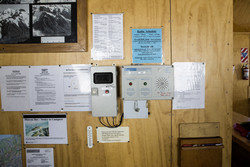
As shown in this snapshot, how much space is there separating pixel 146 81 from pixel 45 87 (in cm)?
88

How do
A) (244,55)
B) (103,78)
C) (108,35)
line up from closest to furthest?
(103,78)
(108,35)
(244,55)

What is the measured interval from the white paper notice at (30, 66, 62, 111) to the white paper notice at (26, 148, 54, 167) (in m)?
0.39

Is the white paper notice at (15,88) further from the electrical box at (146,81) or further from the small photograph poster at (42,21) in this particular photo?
the electrical box at (146,81)

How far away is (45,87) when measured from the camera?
1.16 meters

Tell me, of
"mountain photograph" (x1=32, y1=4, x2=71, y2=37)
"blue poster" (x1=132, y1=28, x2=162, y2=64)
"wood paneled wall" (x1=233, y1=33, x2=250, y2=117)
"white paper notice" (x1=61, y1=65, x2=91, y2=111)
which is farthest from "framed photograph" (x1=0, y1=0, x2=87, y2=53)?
"wood paneled wall" (x1=233, y1=33, x2=250, y2=117)

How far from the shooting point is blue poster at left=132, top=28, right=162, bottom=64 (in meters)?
1.14

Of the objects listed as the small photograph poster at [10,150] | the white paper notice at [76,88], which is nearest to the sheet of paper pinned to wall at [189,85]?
the white paper notice at [76,88]

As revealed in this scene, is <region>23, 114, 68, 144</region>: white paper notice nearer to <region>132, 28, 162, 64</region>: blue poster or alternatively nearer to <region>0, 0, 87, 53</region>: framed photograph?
<region>0, 0, 87, 53</region>: framed photograph

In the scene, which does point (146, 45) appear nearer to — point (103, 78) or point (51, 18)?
point (103, 78)

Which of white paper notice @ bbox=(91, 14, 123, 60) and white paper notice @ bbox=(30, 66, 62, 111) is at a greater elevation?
white paper notice @ bbox=(91, 14, 123, 60)

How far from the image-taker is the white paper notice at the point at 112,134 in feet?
3.88

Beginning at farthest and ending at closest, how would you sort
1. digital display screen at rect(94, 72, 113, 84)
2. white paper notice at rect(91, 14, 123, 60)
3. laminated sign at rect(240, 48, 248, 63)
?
1. laminated sign at rect(240, 48, 248, 63)
2. white paper notice at rect(91, 14, 123, 60)
3. digital display screen at rect(94, 72, 113, 84)

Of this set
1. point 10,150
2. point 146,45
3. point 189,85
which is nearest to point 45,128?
point 10,150

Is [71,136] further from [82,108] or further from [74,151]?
[82,108]
